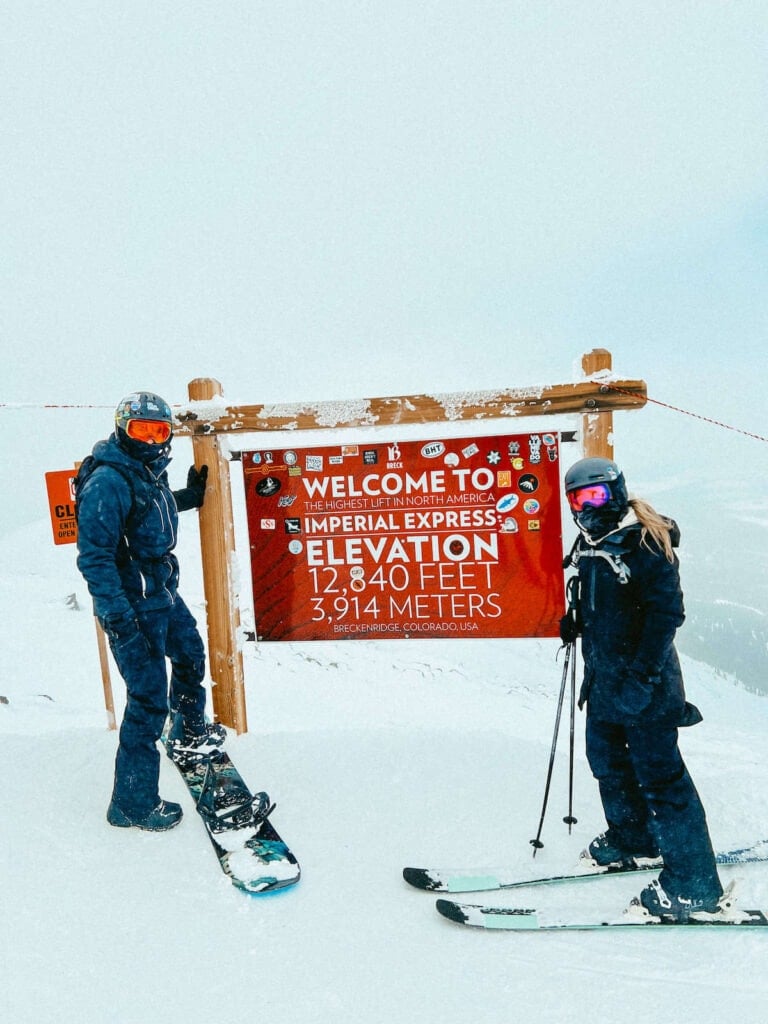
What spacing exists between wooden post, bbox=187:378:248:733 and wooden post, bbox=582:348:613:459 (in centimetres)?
266

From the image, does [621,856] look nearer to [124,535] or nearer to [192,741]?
[192,741]

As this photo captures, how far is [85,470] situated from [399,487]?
6.80 feet

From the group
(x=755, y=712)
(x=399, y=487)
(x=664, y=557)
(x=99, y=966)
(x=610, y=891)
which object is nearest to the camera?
(x=99, y=966)

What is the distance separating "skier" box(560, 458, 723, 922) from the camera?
8.29 feet

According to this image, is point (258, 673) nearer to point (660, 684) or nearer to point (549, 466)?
point (549, 466)

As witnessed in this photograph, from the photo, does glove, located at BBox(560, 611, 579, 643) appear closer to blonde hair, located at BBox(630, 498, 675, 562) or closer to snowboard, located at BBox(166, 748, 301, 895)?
blonde hair, located at BBox(630, 498, 675, 562)

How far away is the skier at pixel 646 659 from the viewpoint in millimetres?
2525

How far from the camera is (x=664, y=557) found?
2.50 metres

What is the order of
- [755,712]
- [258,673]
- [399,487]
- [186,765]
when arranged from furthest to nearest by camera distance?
[755,712] < [258,673] < [399,487] < [186,765]

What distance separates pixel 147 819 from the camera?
327 cm

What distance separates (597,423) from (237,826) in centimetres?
333

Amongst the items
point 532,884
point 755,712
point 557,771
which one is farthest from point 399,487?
point 755,712

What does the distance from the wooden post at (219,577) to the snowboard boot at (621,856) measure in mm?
2698

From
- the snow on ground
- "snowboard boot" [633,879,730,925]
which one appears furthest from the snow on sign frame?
"snowboard boot" [633,879,730,925]
